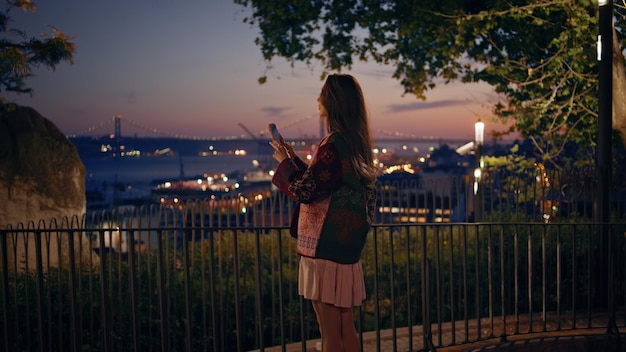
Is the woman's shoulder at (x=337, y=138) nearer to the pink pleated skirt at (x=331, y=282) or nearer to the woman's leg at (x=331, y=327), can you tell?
the pink pleated skirt at (x=331, y=282)

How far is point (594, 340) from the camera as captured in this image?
5.80m

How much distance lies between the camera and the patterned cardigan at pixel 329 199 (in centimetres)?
386

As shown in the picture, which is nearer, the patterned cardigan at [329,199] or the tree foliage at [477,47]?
the patterned cardigan at [329,199]

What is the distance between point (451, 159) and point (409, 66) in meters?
98.3

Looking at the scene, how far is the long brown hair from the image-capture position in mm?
3895

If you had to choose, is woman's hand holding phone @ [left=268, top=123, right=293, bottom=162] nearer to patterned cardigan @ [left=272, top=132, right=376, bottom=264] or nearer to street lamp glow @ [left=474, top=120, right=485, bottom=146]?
patterned cardigan @ [left=272, top=132, right=376, bottom=264]

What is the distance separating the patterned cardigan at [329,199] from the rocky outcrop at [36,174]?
6.29 metres

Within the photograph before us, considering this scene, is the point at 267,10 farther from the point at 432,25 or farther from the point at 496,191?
the point at 496,191

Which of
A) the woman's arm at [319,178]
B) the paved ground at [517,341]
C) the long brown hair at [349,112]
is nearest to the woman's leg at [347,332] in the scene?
the woman's arm at [319,178]

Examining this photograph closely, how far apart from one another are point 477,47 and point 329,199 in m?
9.45

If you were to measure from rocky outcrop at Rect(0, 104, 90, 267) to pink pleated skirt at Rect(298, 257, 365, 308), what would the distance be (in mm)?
6237

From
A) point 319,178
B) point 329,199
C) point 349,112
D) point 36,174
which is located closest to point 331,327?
point 329,199

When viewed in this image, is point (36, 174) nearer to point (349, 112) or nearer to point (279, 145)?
point (279, 145)

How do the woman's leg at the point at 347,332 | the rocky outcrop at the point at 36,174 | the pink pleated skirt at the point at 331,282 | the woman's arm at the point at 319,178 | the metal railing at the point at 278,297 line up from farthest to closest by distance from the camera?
1. the rocky outcrop at the point at 36,174
2. the metal railing at the point at 278,297
3. the woman's leg at the point at 347,332
4. the pink pleated skirt at the point at 331,282
5. the woman's arm at the point at 319,178
